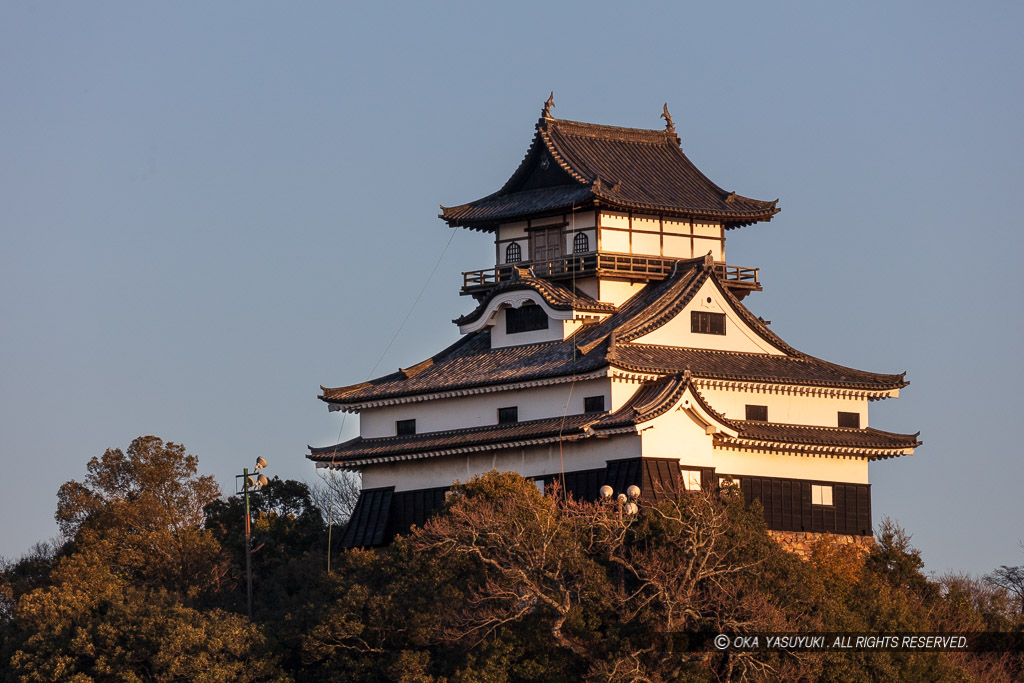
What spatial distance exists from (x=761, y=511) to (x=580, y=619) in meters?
7.55

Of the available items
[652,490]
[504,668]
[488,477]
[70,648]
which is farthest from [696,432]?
Answer: [70,648]

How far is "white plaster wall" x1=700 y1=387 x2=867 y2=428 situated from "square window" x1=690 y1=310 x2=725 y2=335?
2.10 metres

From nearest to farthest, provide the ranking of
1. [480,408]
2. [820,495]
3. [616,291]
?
1. [820,495]
2. [480,408]
3. [616,291]

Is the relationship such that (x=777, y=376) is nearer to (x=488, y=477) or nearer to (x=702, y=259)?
(x=702, y=259)

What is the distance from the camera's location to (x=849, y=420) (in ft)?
197

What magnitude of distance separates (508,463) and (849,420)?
9.98m

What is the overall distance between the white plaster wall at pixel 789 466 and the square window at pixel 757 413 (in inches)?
46.5

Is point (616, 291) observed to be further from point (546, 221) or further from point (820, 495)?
point (820, 495)

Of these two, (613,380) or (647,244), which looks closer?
(613,380)

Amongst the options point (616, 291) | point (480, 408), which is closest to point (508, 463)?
point (480, 408)

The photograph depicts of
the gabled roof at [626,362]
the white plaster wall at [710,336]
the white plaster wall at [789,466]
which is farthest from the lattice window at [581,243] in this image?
the white plaster wall at [789,466]

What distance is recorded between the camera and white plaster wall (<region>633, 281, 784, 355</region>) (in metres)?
58.7

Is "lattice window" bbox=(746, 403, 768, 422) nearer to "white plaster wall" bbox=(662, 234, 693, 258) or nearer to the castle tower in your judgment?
the castle tower

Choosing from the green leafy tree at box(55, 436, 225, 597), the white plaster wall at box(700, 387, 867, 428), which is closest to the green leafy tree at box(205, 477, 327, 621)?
the green leafy tree at box(55, 436, 225, 597)
